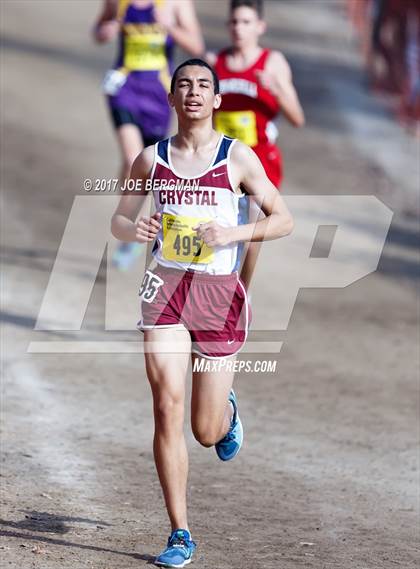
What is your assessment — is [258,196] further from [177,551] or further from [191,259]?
[177,551]

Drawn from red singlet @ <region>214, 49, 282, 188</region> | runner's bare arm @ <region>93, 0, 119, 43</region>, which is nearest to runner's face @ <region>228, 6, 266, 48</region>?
red singlet @ <region>214, 49, 282, 188</region>

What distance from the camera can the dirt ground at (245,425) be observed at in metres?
6.72

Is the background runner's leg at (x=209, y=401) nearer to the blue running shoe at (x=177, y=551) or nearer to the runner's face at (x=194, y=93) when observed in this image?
the blue running shoe at (x=177, y=551)

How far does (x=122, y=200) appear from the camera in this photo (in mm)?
6688

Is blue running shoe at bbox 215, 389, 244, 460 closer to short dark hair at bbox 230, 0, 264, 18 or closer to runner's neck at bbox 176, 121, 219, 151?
runner's neck at bbox 176, 121, 219, 151

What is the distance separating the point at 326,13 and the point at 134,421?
90.7 feet

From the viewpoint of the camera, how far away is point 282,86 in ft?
32.0

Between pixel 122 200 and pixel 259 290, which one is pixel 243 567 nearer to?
pixel 122 200

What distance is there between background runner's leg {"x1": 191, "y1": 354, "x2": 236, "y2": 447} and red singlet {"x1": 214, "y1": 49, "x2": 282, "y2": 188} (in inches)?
139

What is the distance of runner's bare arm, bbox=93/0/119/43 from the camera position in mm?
11641

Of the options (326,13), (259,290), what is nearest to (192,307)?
(259,290)

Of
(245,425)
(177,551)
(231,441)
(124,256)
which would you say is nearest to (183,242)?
(231,441)

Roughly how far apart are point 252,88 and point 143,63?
6.96ft

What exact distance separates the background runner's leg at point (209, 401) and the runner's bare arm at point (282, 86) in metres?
3.52
